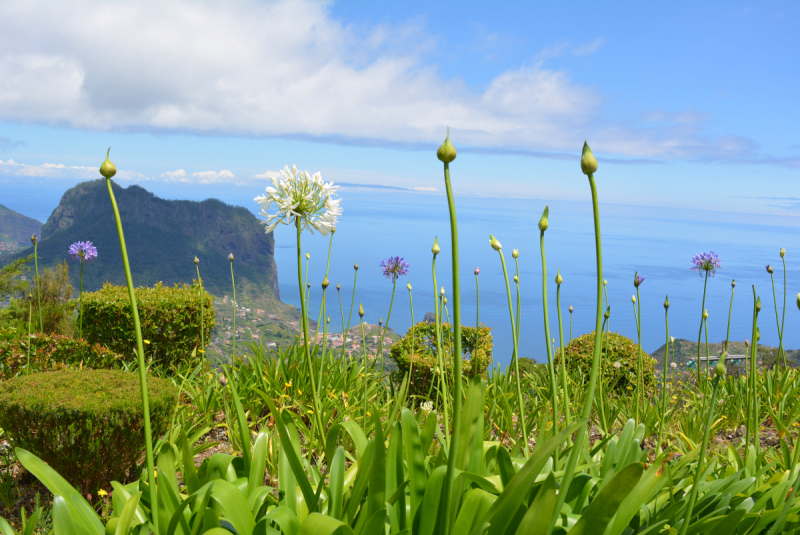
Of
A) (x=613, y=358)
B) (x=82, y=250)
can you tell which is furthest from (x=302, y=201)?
(x=613, y=358)

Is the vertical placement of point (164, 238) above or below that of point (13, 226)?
below

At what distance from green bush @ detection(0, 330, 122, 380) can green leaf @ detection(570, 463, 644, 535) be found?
15.8 feet

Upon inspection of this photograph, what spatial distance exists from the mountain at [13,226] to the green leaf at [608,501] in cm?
8907

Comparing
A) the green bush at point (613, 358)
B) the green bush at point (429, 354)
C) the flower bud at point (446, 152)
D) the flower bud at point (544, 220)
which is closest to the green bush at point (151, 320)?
the green bush at point (429, 354)

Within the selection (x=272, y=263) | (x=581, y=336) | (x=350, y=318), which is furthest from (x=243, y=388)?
(x=272, y=263)

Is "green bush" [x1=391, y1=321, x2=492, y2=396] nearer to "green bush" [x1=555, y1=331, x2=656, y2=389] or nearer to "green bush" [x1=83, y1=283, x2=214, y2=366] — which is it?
"green bush" [x1=555, y1=331, x2=656, y2=389]

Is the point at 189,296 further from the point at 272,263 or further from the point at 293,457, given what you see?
the point at 272,263

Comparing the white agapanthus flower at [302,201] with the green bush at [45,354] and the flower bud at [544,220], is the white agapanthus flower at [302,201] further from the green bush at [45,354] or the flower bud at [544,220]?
the green bush at [45,354]

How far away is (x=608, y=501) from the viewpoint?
159cm

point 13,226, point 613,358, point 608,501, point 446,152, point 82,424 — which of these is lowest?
point 613,358

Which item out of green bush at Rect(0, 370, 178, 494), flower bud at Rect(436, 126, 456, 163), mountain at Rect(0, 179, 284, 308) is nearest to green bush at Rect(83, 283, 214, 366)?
green bush at Rect(0, 370, 178, 494)

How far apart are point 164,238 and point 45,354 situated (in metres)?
58.0

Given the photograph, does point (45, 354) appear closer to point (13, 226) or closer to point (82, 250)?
point (82, 250)

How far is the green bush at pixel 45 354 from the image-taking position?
15.8 ft
